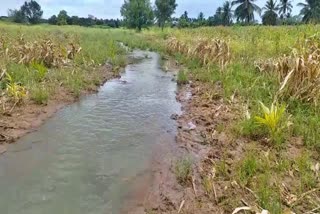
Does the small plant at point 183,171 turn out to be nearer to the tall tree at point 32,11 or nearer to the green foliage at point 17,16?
the green foliage at point 17,16

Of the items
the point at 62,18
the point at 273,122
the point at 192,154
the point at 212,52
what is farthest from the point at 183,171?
the point at 62,18

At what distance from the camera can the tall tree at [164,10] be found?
175 feet

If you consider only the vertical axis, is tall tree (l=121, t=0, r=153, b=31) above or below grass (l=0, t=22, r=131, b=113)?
above

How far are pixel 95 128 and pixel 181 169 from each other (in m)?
2.37

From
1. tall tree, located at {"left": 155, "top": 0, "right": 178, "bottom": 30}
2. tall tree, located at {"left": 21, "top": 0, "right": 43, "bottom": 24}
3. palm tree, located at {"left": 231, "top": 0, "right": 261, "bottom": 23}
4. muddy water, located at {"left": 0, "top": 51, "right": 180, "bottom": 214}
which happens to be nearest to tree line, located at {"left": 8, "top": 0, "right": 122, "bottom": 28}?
tall tree, located at {"left": 21, "top": 0, "right": 43, "bottom": 24}

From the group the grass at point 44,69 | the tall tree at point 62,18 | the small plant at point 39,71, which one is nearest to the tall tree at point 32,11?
the tall tree at point 62,18

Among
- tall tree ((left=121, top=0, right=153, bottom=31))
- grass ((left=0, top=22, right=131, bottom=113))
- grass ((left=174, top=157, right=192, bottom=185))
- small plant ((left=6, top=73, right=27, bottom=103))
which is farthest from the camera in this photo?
tall tree ((left=121, top=0, right=153, bottom=31))

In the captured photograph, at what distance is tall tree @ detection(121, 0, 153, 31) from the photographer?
49.8 m

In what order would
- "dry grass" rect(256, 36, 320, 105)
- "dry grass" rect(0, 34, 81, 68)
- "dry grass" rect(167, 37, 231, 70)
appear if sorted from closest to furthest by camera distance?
"dry grass" rect(256, 36, 320, 105) → "dry grass" rect(0, 34, 81, 68) → "dry grass" rect(167, 37, 231, 70)

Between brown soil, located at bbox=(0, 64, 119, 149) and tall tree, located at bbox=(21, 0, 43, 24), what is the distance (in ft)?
217

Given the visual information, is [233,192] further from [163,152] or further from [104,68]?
[104,68]

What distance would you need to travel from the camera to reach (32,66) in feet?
31.1

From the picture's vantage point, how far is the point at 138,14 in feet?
164

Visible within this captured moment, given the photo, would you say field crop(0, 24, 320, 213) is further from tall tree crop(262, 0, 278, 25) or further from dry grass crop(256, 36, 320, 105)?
tall tree crop(262, 0, 278, 25)
